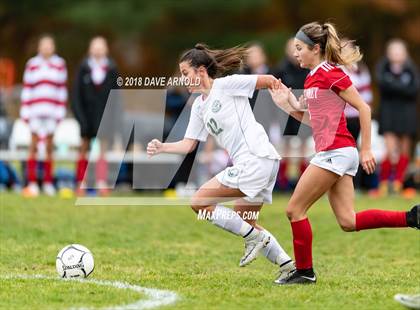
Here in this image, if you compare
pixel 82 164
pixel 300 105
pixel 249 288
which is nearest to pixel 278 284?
pixel 249 288

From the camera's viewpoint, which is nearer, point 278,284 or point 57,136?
point 278,284

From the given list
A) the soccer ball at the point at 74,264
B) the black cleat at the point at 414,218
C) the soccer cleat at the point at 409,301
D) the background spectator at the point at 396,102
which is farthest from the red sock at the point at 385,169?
the soccer cleat at the point at 409,301

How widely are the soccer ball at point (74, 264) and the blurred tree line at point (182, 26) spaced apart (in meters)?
19.5

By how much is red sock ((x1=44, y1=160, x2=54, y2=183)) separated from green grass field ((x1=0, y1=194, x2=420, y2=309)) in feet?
2.98

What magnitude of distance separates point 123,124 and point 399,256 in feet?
22.1

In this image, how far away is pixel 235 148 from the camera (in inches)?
274

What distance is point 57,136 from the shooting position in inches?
740

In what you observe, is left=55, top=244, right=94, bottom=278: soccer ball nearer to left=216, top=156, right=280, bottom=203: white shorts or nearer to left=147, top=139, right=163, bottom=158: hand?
left=147, top=139, right=163, bottom=158: hand

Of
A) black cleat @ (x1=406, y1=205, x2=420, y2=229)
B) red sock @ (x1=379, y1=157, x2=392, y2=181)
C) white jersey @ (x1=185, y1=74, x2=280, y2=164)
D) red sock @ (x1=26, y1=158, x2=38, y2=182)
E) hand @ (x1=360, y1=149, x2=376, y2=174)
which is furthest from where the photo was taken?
red sock @ (x1=379, y1=157, x2=392, y2=181)

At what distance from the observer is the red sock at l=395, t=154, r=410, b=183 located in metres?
15.0

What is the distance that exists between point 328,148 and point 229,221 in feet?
2.97

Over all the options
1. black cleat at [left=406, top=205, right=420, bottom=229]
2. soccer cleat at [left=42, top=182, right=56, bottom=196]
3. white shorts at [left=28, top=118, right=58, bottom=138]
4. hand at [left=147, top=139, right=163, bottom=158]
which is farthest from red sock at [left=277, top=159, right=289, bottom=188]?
black cleat at [left=406, top=205, right=420, bottom=229]

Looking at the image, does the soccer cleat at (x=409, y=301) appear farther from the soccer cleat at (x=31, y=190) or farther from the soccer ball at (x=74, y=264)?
the soccer cleat at (x=31, y=190)

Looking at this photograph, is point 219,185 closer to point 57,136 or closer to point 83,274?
point 83,274
